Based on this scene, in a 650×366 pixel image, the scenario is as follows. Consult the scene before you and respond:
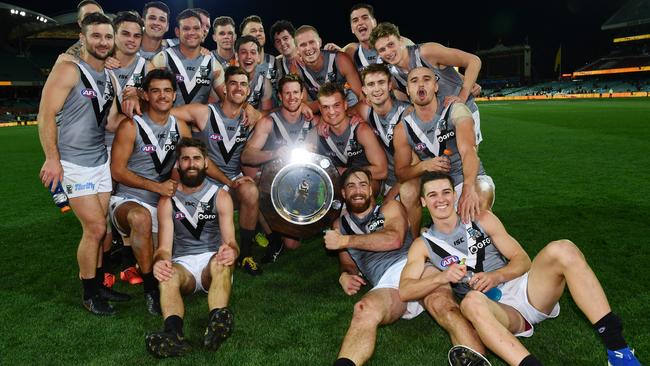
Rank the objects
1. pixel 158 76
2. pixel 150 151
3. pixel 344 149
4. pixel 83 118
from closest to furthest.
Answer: pixel 83 118, pixel 158 76, pixel 150 151, pixel 344 149

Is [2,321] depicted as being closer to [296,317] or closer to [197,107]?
[296,317]

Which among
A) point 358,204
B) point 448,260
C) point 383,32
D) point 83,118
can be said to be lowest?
point 448,260

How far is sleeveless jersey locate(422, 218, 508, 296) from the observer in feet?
9.83

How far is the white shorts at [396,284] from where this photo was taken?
10.4ft

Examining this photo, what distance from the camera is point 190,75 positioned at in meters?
5.20

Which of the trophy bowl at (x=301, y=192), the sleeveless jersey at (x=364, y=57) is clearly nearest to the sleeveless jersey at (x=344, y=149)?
the trophy bowl at (x=301, y=192)

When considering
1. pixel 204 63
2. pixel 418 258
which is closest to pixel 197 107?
pixel 204 63

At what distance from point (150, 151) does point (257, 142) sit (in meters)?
1.04

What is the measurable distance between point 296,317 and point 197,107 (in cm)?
242

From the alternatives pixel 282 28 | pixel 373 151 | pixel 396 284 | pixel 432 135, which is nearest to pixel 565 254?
pixel 396 284

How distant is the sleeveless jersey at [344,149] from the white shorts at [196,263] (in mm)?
1597

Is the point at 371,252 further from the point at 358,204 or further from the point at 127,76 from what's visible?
the point at 127,76

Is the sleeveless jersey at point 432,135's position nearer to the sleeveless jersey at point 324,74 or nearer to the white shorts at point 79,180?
the sleeveless jersey at point 324,74

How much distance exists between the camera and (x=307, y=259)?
15.5ft
